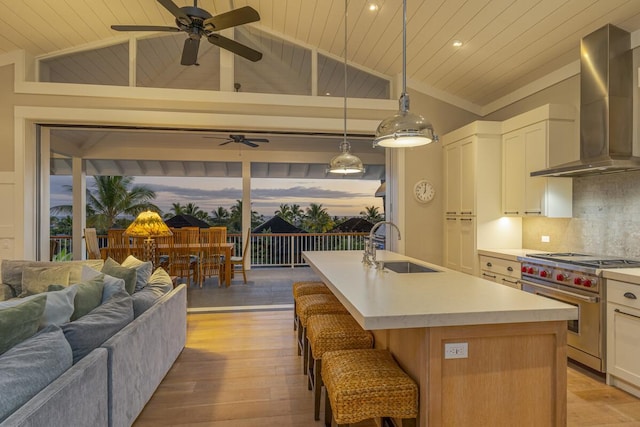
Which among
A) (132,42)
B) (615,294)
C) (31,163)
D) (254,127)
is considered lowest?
(615,294)

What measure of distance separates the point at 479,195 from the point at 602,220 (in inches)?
45.3

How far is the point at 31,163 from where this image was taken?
4.25 m

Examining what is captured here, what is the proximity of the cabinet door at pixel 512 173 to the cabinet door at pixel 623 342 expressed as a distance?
147 centimetres

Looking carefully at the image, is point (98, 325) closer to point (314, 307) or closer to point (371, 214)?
point (314, 307)

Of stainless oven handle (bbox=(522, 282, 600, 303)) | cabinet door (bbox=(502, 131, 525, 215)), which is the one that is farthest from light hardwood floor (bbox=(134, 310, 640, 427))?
cabinet door (bbox=(502, 131, 525, 215))

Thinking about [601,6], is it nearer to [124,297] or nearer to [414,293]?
[414,293]

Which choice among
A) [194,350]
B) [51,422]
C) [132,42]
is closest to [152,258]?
[194,350]

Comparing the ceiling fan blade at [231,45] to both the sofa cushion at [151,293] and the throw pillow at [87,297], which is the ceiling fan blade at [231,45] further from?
the throw pillow at [87,297]

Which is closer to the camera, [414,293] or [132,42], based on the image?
[414,293]

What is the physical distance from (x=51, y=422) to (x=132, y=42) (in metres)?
4.47

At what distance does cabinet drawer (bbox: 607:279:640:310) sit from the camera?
8.19 feet

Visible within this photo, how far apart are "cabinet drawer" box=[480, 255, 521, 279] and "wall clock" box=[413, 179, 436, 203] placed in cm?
107

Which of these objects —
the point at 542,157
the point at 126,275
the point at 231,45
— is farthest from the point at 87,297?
the point at 542,157

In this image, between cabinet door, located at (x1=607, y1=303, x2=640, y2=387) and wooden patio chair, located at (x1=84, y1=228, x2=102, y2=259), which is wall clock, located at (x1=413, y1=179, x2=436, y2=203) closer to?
cabinet door, located at (x1=607, y1=303, x2=640, y2=387)
